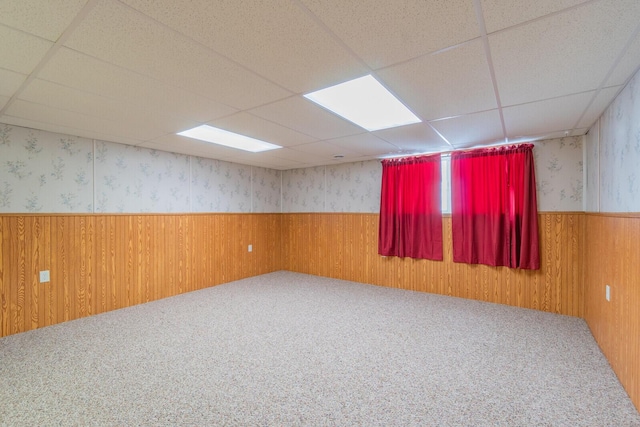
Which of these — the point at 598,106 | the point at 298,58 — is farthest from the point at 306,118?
the point at 598,106

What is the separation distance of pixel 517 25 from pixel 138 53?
75.3 inches

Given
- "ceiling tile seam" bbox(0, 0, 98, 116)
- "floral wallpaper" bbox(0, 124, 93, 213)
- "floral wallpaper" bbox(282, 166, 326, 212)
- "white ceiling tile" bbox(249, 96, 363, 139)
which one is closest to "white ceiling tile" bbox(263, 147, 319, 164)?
"floral wallpaper" bbox(282, 166, 326, 212)

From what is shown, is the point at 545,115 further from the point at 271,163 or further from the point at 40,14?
the point at 271,163

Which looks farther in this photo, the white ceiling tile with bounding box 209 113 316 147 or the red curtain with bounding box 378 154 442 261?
the red curtain with bounding box 378 154 442 261

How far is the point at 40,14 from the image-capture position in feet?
4.21

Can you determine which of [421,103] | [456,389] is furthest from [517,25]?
[456,389]

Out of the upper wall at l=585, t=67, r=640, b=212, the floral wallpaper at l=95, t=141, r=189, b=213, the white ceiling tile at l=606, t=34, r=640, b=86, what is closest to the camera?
the white ceiling tile at l=606, t=34, r=640, b=86

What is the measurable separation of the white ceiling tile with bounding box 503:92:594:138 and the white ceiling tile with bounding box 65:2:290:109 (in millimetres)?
2025

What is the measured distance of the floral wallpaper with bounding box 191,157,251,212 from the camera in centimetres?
466

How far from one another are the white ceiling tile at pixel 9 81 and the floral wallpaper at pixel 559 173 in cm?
490

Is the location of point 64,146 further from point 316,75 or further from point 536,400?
point 536,400

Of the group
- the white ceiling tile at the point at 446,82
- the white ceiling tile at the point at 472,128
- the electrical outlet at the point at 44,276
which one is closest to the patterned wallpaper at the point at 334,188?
the white ceiling tile at the point at 472,128

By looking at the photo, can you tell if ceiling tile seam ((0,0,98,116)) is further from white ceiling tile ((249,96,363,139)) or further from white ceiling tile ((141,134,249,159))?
white ceiling tile ((141,134,249,159))

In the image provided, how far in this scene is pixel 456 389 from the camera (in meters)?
2.01
